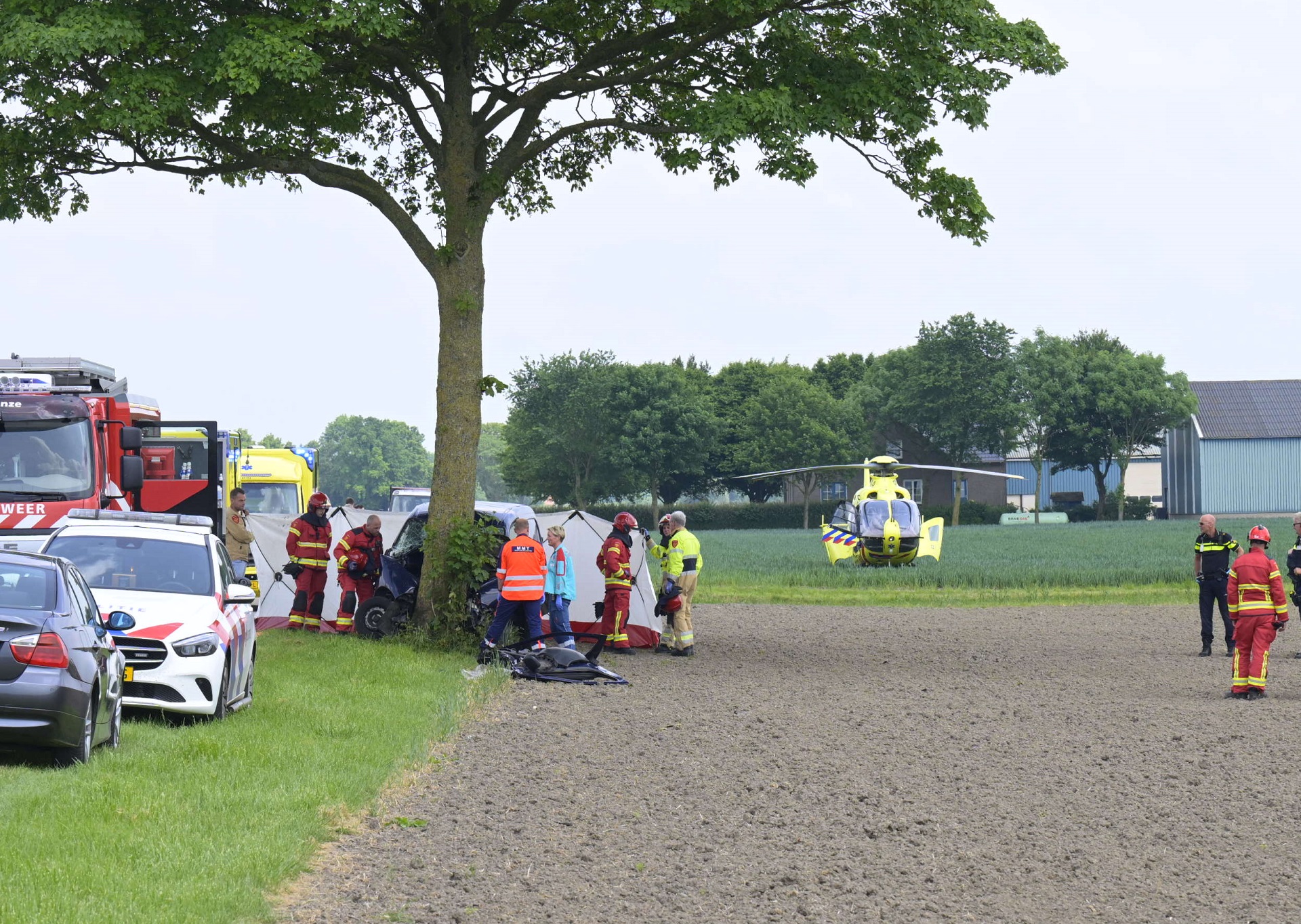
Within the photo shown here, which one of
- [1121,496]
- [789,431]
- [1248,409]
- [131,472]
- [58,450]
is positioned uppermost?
[1248,409]

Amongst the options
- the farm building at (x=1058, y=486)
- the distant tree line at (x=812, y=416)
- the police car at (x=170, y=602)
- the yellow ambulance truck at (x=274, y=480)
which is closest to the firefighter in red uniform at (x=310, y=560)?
the police car at (x=170, y=602)

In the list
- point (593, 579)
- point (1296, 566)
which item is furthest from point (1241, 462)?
point (593, 579)

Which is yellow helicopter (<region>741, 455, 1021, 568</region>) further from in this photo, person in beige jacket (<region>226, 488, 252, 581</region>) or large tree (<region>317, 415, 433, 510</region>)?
large tree (<region>317, 415, 433, 510</region>)

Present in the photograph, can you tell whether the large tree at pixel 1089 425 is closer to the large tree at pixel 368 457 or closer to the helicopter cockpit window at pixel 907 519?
the helicopter cockpit window at pixel 907 519

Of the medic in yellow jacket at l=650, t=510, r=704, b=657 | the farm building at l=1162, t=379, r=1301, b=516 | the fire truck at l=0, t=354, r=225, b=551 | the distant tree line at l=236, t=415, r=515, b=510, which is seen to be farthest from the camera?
the distant tree line at l=236, t=415, r=515, b=510

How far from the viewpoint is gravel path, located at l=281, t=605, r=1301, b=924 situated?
23.4 feet

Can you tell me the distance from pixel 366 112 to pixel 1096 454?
80084 millimetres

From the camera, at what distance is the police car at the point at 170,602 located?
11.4m

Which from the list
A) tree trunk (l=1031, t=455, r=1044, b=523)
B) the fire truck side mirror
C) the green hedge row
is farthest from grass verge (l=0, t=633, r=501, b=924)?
tree trunk (l=1031, t=455, r=1044, b=523)

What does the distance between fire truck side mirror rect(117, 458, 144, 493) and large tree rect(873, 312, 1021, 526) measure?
8212cm

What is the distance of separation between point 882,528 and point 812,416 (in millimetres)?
57395

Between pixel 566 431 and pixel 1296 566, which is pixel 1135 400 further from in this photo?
pixel 1296 566

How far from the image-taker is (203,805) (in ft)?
28.1

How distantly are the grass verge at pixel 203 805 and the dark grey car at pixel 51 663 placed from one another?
0.25 meters
